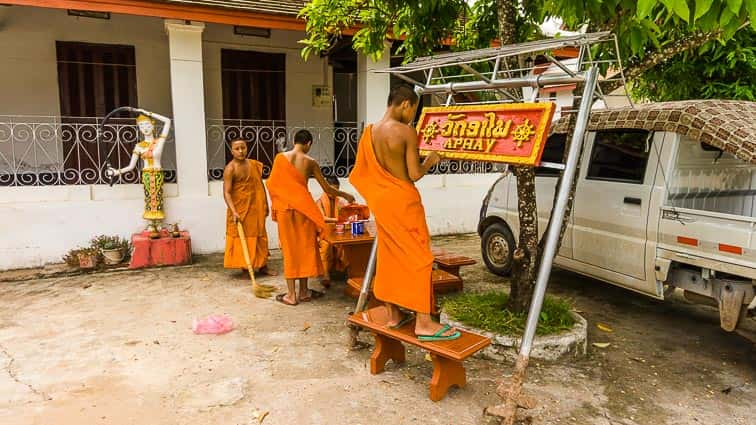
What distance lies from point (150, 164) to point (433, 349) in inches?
189

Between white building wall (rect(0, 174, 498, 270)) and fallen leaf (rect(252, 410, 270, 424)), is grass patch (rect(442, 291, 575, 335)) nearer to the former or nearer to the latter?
fallen leaf (rect(252, 410, 270, 424))

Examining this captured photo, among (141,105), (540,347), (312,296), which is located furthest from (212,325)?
(141,105)

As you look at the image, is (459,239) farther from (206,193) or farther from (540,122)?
(540,122)

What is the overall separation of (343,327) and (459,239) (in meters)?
4.29

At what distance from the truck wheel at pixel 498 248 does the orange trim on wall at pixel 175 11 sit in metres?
3.83

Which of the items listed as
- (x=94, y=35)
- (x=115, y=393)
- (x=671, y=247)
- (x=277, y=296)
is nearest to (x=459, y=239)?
(x=277, y=296)

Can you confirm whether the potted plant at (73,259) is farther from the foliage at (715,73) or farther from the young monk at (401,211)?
the foliage at (715,73)

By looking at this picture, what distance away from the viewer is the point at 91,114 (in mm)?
8484

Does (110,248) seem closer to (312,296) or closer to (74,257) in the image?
(74,257)

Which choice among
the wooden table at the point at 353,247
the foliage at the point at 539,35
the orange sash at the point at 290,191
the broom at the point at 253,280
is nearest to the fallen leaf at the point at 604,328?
the foliage at the point at 539,35

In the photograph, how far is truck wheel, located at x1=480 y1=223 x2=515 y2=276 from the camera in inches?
241

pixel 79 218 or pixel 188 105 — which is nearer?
pixel 79 218

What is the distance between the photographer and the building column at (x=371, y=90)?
26.9ft

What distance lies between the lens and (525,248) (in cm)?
432
